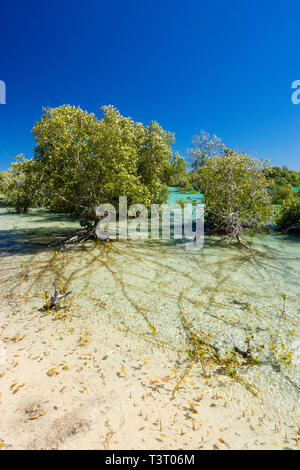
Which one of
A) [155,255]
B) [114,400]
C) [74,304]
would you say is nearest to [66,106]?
[155,255]

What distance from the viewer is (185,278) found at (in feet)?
28.8

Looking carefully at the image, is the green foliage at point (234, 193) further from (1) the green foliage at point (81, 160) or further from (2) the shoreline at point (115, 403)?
(2) the shoreline at point (115, 403)

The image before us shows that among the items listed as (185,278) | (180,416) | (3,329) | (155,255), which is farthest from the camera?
(155,255)

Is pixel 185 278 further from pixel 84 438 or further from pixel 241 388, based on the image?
pixel 84 438

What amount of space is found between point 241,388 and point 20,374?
3.88m

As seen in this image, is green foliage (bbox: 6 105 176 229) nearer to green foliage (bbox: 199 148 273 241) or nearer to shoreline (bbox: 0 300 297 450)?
green foliage (bbox: 199 148 273 241)

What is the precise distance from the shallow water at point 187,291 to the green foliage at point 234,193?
1.71 m

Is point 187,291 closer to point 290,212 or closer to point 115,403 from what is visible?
point 115,403

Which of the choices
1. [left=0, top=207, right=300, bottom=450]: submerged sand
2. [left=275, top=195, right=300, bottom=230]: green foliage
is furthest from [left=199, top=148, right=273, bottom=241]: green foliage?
[left=0, top=207, right=300, bottom=450]: submerged sand

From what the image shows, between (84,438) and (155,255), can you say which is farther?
(155,255)

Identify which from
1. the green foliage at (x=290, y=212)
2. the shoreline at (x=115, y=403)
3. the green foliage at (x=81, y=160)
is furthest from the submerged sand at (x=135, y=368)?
the green foliage at (x=290, y=212)

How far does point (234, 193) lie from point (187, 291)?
302 inches

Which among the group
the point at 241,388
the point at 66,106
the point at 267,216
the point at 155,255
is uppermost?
the point at 66,106

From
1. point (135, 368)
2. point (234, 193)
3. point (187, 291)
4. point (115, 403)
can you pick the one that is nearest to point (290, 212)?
point (234, 193)
